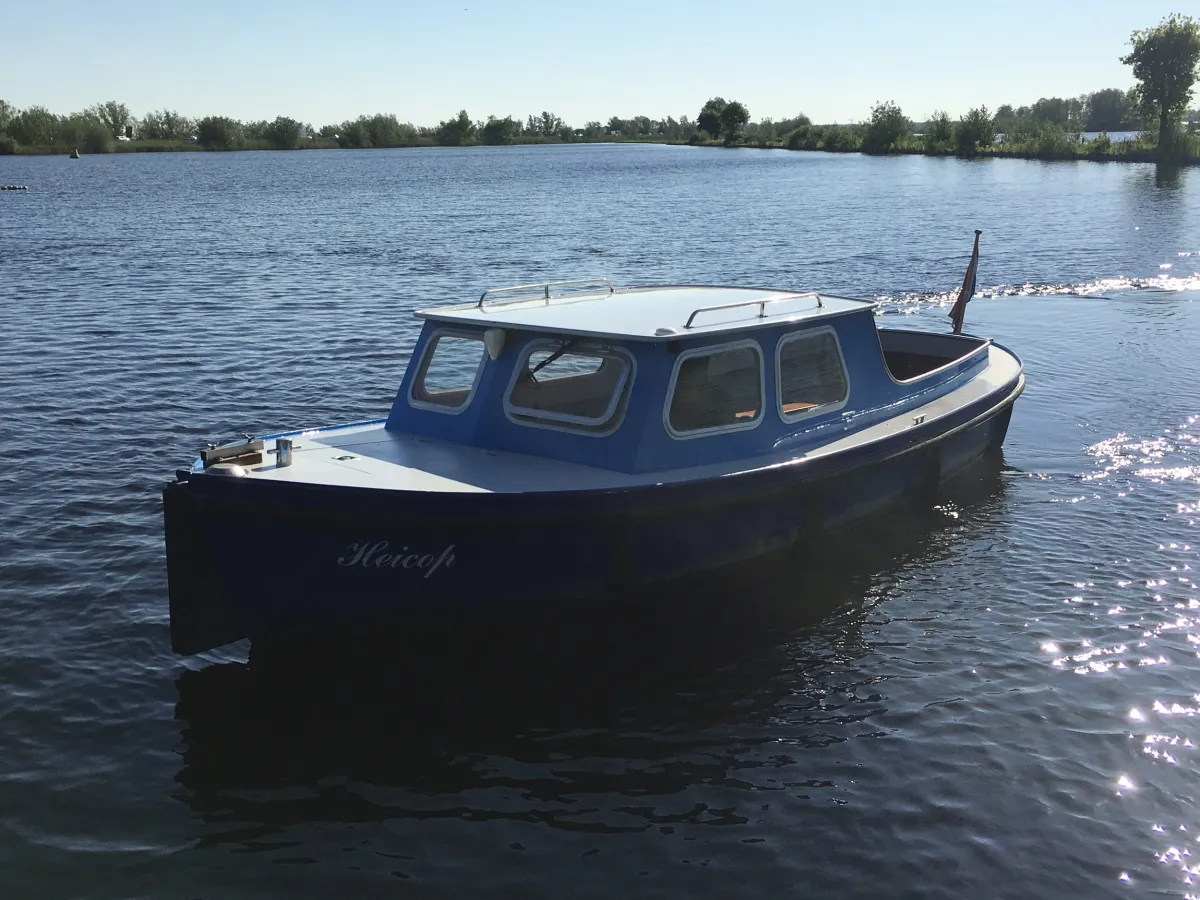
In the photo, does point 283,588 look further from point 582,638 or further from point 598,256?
point 598,256

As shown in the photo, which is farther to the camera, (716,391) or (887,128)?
(887,128)

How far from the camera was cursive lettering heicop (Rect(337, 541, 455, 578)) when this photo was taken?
348 inches

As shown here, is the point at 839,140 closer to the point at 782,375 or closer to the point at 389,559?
the point at 782,375

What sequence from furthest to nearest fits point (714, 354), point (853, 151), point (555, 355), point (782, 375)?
point (853, 151), point (782, 375), point (714, 354), point (555, 355)

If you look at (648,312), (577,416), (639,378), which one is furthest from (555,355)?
(648,312)

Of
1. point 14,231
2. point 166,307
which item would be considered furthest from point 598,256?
point 14,231

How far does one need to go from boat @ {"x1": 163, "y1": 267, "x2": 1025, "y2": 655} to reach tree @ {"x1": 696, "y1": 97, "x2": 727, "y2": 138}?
623 ft

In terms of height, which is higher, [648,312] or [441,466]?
[648,312]

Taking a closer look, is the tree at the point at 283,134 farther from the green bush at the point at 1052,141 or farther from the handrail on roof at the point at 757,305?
the handrail on roof at the point at 757,305

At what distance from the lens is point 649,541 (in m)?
9.70

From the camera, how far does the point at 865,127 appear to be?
131 m

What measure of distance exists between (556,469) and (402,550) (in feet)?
5.48

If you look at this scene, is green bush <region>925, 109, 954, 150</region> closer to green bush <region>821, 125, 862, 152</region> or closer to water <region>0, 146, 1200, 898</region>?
green bush <region>821, 125, 862, 152</region>

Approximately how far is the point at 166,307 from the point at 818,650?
852 inches
